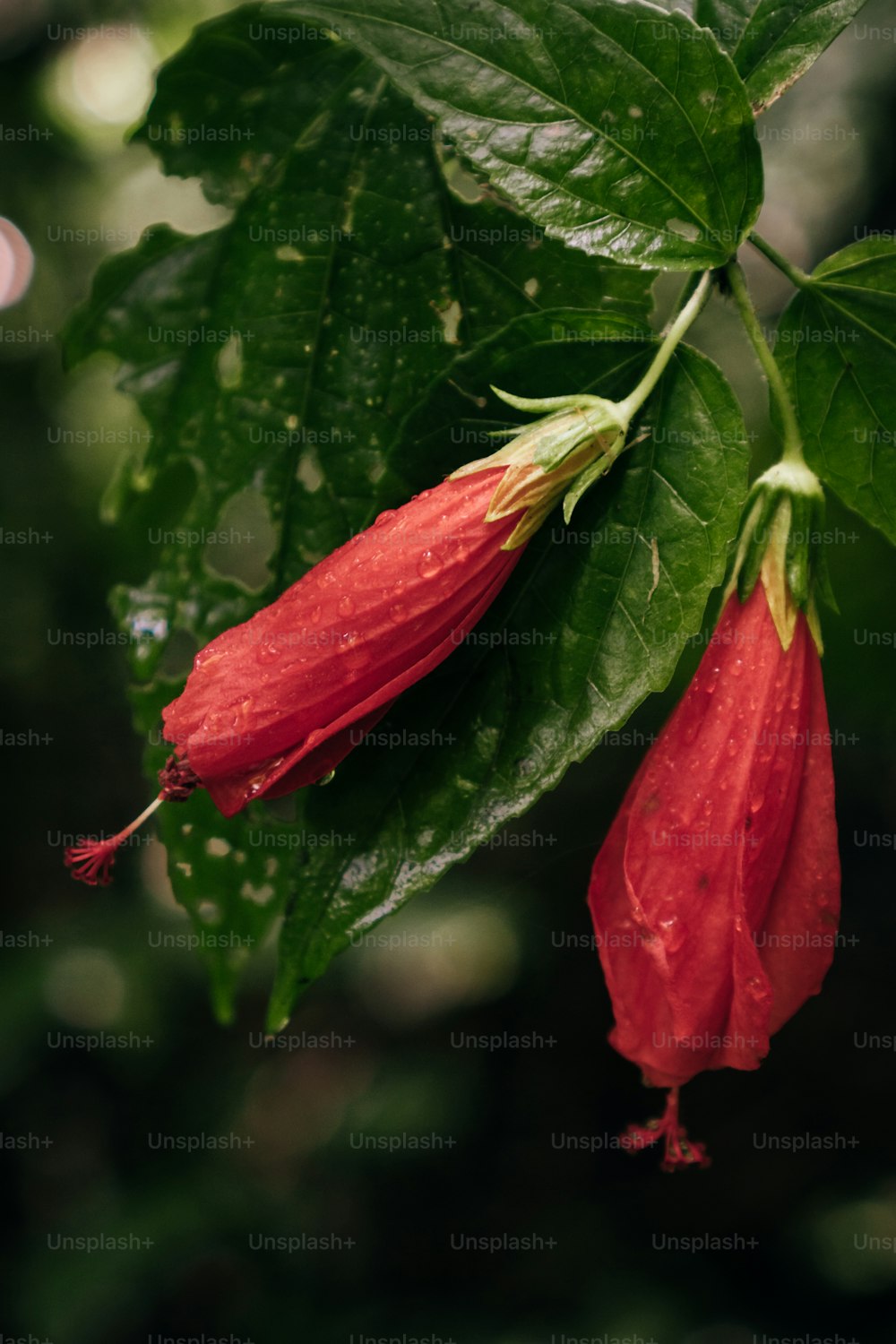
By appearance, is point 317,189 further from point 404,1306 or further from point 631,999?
point 404,1306

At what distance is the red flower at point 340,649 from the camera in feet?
1.95

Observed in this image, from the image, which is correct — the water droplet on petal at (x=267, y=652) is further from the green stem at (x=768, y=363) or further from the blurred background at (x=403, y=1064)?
the blurred background at (x=403, y=1064)

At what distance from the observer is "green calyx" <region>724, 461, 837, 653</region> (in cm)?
68

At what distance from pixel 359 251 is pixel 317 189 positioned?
6 cm

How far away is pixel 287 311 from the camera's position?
0.78 metres

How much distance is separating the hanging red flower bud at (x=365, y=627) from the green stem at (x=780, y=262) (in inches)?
5.8

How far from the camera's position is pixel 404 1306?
1.98m

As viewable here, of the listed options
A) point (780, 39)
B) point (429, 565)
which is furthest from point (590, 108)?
point (429, 565)

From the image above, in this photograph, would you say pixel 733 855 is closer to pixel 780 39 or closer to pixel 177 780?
pixel 177 780

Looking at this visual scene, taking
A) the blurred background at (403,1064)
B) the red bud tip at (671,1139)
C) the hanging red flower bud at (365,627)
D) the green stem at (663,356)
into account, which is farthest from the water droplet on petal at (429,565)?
the blurred background at (403,1064)

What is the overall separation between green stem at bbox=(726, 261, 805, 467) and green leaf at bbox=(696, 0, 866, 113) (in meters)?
0.10

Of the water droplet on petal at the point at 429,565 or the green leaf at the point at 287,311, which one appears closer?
the water droplet on petal at the point at 429,565

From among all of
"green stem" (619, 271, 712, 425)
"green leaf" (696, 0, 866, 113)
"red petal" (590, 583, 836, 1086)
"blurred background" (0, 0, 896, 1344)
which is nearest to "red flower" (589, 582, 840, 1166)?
"red petal" (590, 583, 836, 1086)

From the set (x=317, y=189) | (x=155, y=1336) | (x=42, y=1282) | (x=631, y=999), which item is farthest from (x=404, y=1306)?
(x=317, y=189)
